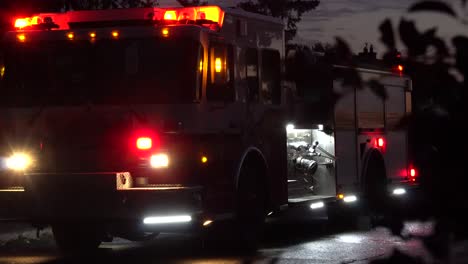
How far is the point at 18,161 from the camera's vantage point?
10.8 m

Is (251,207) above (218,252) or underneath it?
above

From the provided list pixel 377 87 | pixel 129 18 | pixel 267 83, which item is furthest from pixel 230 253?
pixel 377 87

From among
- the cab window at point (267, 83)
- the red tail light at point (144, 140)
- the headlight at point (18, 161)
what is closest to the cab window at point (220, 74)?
the red tail light at point (144, 140)

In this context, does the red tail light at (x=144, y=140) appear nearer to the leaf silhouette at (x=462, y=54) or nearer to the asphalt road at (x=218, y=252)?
the asphalt road at (x=218, y=252)

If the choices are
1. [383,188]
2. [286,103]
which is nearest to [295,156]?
[286,103]

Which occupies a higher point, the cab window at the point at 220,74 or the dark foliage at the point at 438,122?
the cab window at the point at 220,74

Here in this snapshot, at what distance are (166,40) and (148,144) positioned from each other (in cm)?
115

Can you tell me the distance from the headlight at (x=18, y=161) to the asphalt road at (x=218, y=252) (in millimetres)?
1272

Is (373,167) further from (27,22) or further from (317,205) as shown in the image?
(27,22)

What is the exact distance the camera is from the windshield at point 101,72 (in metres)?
10.6

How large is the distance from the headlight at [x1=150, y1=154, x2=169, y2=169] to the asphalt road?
1.37 m

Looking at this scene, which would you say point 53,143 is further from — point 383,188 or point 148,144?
point 383,188

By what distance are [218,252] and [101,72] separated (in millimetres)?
2767

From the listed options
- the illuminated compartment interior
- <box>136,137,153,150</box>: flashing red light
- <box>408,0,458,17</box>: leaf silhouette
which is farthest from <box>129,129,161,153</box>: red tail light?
<box>408,0,458,17</box>: leaf silhouette
